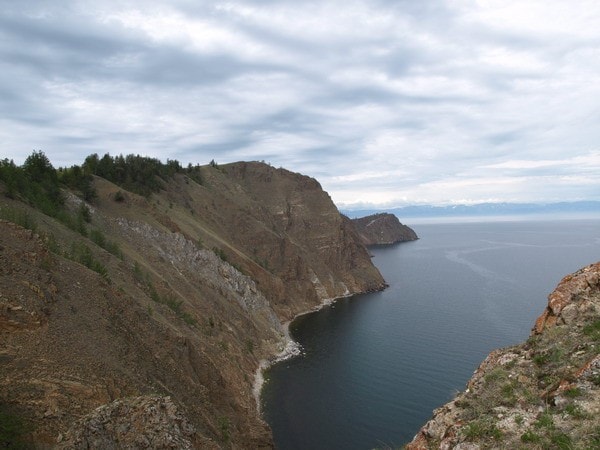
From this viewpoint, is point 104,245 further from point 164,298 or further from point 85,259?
point 85,259

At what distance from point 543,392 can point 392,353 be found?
46.2 meters

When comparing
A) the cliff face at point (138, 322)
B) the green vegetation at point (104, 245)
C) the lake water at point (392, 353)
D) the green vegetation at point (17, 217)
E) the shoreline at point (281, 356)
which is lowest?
the lake water at point (392, 353)

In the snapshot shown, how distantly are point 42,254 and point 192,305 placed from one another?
75.8 feet

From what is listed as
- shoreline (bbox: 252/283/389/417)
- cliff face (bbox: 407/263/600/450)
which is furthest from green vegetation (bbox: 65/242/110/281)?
cliff face (bbox: 407/263/600/450)

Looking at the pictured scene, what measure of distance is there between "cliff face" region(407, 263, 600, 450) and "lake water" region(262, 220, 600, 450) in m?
23.5

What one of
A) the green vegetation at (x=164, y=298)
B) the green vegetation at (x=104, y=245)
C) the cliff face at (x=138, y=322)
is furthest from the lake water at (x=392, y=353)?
the green vegetation at (x=104, y=245)

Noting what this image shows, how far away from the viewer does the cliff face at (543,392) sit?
33.2ft

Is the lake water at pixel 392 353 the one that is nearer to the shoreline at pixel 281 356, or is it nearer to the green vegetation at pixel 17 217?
the shoreline at pixel 281 356

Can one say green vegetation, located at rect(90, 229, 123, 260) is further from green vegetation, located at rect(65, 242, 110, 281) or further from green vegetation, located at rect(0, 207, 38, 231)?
green vegetation, located at rect(0, 207, 38, 231)

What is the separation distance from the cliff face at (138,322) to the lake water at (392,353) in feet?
15.6

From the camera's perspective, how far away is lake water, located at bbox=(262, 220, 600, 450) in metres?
38.3

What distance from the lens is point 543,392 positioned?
1186 cm

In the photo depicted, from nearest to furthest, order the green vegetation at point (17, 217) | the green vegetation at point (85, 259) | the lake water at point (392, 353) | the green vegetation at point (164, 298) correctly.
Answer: the green vegetation at point (17, 217), the green vegetation at point (85, 259), the lake water at point (392, 353), the green vegetation at point (164, 298)

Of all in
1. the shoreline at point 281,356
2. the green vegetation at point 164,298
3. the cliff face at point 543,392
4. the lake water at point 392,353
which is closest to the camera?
the cliff face at point 543,392
